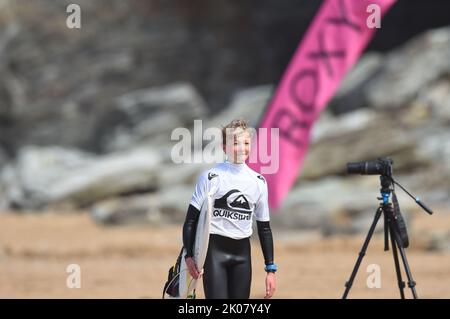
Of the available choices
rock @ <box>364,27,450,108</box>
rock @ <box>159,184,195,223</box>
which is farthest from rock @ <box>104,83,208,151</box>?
rock @ <box>159,184,195,223</box>

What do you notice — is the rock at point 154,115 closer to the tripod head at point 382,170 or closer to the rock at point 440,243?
the rock at point 440,243

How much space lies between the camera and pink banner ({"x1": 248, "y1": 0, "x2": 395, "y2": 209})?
8930mm

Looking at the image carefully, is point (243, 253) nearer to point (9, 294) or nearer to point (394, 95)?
point (9, 294)

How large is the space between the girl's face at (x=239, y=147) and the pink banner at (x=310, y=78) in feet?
14.0

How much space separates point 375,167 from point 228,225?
141cm

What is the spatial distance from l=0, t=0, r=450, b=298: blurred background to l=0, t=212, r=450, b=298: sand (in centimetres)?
4

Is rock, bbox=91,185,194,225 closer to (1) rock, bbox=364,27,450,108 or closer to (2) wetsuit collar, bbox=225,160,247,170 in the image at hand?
(1) rock, bbox=364,27,450,108

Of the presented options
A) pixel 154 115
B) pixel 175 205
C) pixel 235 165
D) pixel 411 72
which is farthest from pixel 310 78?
pixel 154 115

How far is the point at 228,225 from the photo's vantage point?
4.62 metres

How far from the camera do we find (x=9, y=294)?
9.05 m

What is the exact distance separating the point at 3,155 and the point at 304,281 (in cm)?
1754

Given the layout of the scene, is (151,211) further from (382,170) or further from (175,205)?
Answer: (382,170)

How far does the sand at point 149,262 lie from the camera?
30.1ft

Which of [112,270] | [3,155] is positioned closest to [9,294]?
[112,270]
